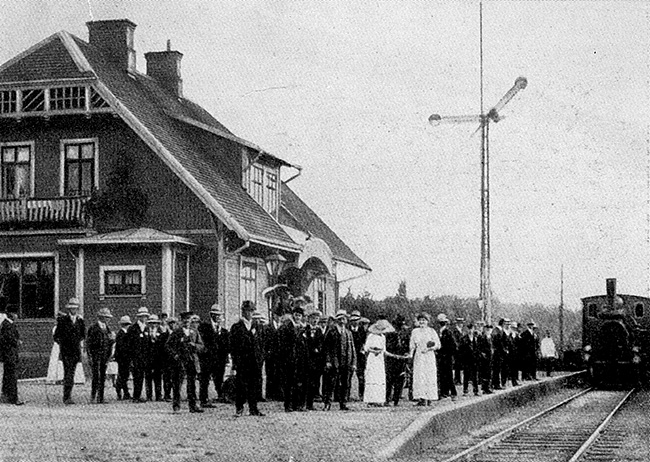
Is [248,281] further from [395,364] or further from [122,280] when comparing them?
[395,364]

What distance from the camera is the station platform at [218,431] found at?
12.1 metres

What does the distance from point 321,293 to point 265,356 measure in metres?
20.1

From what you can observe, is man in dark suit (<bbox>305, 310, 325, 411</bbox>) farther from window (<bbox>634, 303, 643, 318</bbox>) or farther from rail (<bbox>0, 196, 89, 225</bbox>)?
window (<bbox>634, 303, 643, 318</bbox>)

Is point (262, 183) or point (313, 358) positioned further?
point (262, 183)

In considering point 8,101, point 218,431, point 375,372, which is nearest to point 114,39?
point 8,101

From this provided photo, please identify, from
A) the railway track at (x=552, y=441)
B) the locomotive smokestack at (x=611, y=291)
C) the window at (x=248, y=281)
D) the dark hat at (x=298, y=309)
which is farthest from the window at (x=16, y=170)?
the locomotive smokestack at (x=611, y=291)

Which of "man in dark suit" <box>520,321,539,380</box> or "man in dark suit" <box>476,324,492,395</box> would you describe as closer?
"man in dark suit" <box>476,324,492,395</box>

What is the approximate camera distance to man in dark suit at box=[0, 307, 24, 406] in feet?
60.6

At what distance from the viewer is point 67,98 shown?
2834cm

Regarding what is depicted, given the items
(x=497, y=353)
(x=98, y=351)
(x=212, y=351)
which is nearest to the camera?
(x=212, y=351)

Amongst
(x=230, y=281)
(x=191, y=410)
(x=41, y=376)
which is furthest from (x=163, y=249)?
(x=191, y=410)

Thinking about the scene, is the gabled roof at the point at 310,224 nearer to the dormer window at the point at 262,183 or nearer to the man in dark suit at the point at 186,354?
the dormer window at the point at 262,183

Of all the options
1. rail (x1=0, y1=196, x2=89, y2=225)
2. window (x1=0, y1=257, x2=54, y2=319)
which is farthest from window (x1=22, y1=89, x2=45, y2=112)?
window (x1=0, y1=257, x2=54, y2=319)

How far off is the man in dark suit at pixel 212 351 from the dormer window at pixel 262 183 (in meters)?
13.6
